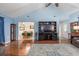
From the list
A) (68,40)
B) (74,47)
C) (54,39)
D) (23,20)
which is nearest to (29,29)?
(23,20)

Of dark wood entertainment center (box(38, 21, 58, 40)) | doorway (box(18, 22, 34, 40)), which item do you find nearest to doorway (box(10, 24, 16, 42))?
doorway (box(18, 22, 34, 40))

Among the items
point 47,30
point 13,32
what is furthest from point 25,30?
point 47,30

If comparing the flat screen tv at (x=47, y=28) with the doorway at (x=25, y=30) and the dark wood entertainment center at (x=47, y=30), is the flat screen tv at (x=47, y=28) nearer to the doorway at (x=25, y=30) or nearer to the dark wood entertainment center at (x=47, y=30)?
the dark wood entertainment center at (x=47, y=30)

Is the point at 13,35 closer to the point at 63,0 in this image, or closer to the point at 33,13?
the point at 33,13

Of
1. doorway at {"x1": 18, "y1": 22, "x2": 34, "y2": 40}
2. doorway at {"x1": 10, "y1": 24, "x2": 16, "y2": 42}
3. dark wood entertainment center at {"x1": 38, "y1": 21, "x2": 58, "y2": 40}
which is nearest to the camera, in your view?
doorway at {"x1": 18, "y1": 22, "x2": 34, "y2": 40}

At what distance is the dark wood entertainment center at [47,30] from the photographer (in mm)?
3654

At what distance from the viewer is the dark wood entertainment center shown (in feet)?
12.0

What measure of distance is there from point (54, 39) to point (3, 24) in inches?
62.3

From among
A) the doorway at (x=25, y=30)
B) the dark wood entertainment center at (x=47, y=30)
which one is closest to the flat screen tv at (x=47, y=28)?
the dark wood entertainment center at (x=47, y=30)

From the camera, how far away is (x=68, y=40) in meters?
3.49

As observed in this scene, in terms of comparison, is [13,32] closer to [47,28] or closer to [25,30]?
[25,30]

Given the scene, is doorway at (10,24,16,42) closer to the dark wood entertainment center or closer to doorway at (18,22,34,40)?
doorway at (18,22,34,40)

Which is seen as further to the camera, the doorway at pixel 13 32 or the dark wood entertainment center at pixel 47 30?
the dark wood entertainment center at pixel 47 30

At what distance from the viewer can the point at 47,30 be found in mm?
3697
